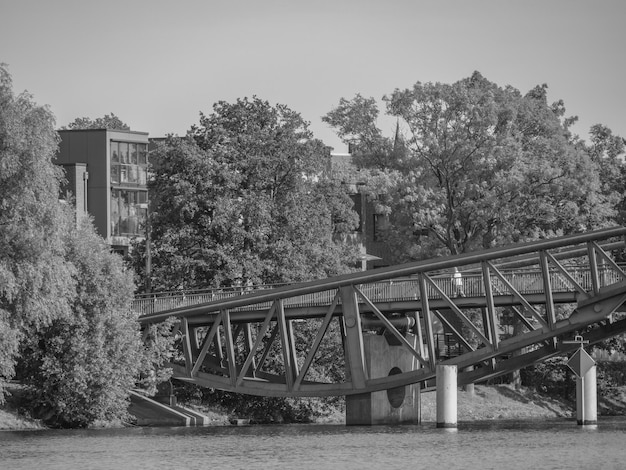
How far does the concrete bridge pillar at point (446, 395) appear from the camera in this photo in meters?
55.7

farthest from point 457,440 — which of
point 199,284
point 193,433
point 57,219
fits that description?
point 199,284

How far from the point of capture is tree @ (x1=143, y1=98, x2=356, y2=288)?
7581 centimetres

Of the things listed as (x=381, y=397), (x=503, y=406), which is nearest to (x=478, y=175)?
(x=503, y=406)

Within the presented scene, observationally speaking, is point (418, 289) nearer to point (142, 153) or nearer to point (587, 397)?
point (587, 397)

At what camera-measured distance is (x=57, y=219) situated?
179 ft

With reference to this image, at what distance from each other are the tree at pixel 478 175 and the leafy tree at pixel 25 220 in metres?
29.5

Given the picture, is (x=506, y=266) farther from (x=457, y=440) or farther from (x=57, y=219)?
(x=57, y=219)

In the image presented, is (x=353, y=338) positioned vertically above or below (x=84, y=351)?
above

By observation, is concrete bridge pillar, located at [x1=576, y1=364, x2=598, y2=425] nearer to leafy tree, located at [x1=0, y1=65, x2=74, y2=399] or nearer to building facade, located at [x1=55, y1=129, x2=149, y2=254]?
leafy tree, located at [x1=0, y1=65, x2=74, y2=399]

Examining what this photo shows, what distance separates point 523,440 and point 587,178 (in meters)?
30.9

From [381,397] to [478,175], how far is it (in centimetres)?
1835

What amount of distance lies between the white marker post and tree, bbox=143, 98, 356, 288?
20.3 m

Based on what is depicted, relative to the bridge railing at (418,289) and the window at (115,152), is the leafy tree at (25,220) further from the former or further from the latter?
the window at (115,152)

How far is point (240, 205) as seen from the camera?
3002 inches
